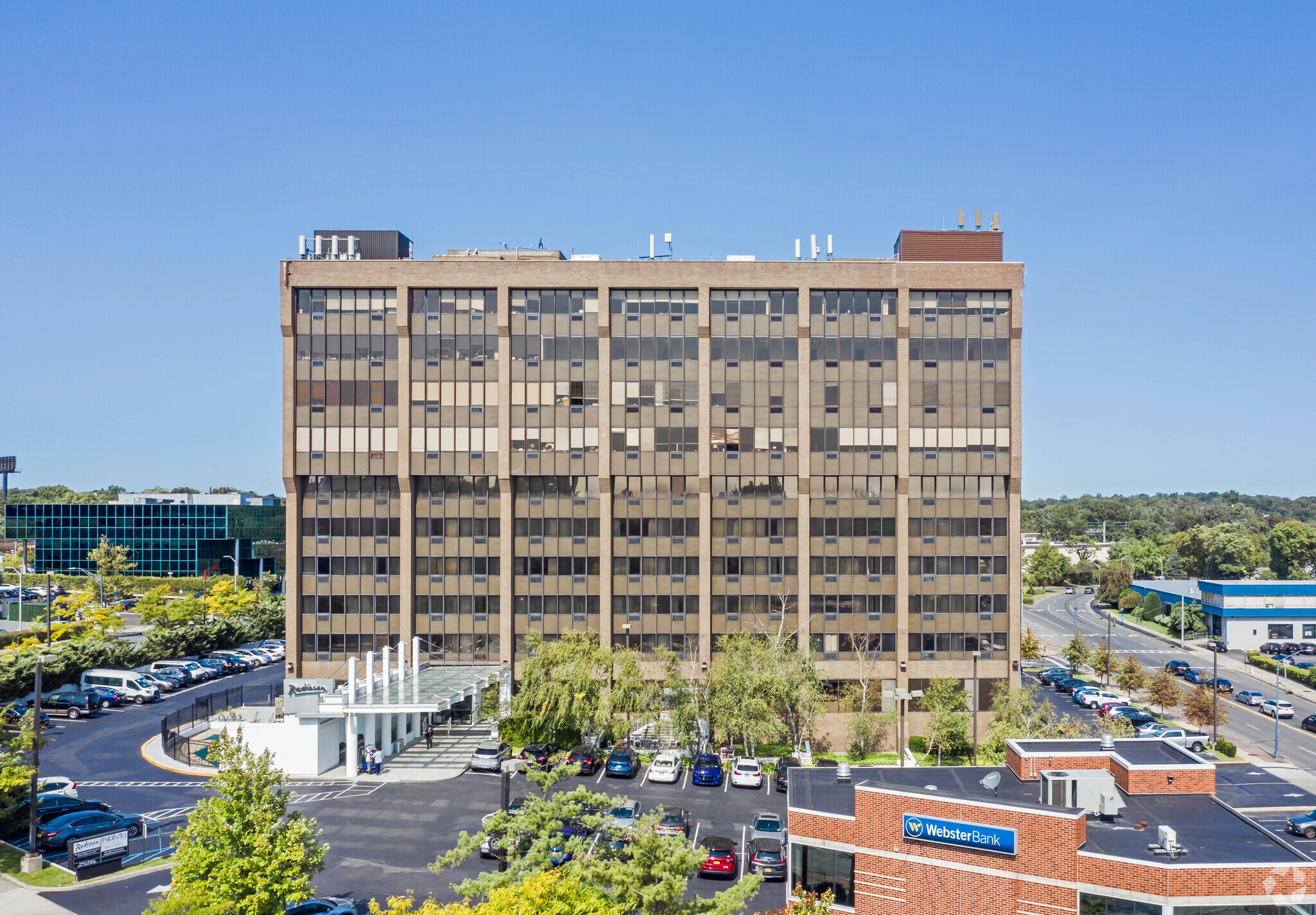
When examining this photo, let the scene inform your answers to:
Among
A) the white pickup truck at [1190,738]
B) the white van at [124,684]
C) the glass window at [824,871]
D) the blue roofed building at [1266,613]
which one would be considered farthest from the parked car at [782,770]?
the blue roofed building at [1266,613]

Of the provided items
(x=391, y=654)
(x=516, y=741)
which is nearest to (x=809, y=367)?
(x=516, y=741)

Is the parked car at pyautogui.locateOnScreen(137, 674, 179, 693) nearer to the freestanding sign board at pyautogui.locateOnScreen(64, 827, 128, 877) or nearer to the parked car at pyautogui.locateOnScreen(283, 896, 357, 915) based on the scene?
the freestanding sign board at pyautogui.locateOnScreen(64, 827, 128, 877)

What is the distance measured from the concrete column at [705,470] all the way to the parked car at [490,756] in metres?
16.0

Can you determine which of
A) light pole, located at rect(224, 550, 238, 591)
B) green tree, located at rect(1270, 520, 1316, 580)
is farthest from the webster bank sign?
green tree, located at rect(1270, 520, 1316, 580)

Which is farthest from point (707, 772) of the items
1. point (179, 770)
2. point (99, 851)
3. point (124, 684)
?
point (124, 684)

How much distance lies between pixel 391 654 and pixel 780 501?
1195 inches

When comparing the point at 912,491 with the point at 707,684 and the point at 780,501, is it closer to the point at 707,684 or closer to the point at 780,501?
the point at 780,501

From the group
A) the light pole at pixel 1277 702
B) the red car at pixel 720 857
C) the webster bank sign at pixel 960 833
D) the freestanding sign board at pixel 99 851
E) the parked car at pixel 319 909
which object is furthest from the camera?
the light pole at pixel 1277 702

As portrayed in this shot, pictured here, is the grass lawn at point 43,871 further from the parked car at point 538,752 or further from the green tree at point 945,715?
the green tree at point 945,715

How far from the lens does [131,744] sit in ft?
193

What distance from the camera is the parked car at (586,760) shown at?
53.0 metres

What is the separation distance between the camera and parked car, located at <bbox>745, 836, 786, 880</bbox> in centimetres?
3678

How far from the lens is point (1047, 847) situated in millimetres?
A: 26062

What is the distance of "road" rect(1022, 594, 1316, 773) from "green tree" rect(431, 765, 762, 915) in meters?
53.8
